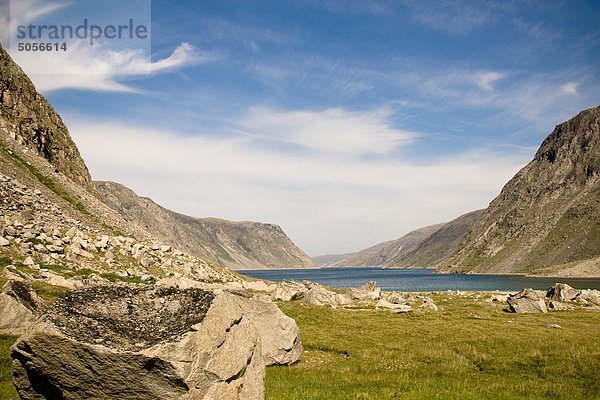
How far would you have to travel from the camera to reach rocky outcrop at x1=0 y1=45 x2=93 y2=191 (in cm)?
9138

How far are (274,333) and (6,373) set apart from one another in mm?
13490

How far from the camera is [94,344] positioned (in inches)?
440

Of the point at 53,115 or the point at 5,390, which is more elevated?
the point at 53,115

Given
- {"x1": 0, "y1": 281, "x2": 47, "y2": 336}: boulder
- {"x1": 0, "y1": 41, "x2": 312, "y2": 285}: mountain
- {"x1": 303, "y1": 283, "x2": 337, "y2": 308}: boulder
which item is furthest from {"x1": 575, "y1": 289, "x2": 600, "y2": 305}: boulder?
{"x1": 0, "y1": 281, "x2": 47, "y2": 336}: boulder

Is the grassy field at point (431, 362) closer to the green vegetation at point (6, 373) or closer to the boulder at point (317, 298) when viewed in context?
the green vegetation at point (6, 373)

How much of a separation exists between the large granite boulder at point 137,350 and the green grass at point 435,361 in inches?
205

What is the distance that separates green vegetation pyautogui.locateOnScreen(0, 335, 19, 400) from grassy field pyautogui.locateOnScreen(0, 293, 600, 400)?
0.03 m

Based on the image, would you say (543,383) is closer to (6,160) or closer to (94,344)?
(94,344)

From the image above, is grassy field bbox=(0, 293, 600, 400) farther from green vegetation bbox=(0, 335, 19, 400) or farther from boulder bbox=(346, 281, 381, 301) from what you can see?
boulder bbox=(346, 281, 381, 301)

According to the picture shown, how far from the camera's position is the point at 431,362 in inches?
1041

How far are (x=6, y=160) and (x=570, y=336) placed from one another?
81.0 metres

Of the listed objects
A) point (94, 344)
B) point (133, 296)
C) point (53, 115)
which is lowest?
point (94, 344)

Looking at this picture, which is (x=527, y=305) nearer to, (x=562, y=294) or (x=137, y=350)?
(x=562, y=294)

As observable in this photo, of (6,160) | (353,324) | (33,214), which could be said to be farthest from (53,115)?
(353,324)
